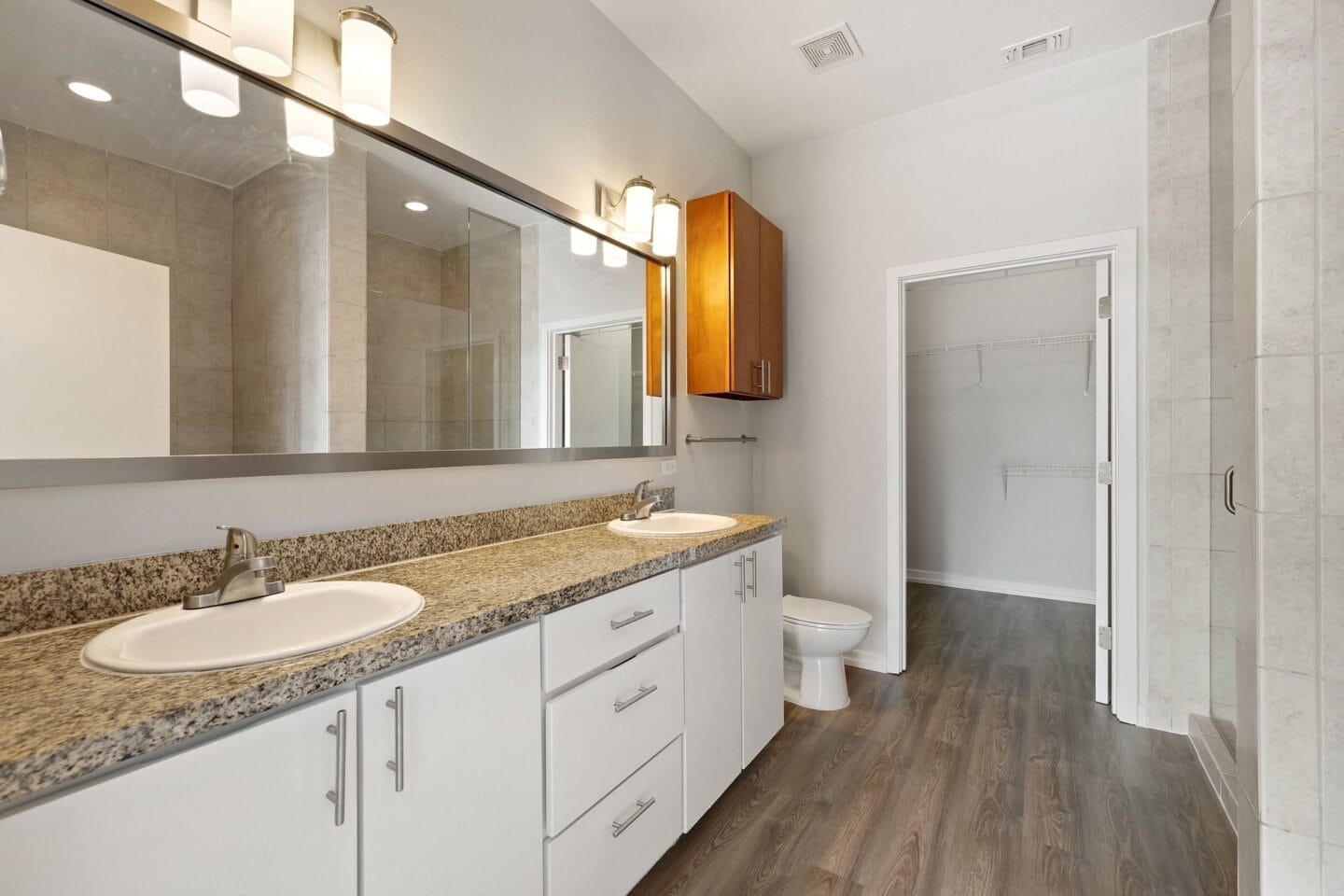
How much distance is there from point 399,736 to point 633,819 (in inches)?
30.1

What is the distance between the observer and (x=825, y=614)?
2.59m

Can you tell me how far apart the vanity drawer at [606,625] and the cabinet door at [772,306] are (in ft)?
5.10

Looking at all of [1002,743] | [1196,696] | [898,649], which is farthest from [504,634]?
[1196,696]

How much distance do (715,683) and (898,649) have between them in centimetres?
150

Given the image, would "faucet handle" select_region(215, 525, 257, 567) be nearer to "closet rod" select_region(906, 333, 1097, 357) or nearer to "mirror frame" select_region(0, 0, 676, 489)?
"mirror frame" select_region(0, 0, 676, 489)

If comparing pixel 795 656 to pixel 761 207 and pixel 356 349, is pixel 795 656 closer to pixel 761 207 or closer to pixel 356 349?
pixel 356 349

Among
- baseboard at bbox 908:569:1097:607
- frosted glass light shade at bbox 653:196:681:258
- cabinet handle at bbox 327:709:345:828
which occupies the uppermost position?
frosted glass light shade at bbox 653:196:681:258

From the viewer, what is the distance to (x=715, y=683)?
70.3 inches

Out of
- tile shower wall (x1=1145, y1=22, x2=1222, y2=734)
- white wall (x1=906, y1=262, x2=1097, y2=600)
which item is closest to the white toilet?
tile shower wall (x1=1145, y1=22, x2=1222, y2=734)

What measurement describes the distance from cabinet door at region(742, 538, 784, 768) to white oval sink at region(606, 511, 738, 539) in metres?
0.18

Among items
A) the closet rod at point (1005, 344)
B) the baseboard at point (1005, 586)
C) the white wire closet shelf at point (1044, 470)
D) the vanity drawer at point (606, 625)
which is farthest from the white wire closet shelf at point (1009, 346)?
the vanity drawer at point (606, 625)

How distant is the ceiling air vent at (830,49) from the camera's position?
7.56ft

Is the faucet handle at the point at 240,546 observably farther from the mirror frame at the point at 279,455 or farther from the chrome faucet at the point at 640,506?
the chrome faucet at the point at 640,506

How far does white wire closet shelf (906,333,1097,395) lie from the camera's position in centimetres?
392
